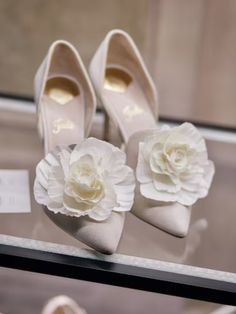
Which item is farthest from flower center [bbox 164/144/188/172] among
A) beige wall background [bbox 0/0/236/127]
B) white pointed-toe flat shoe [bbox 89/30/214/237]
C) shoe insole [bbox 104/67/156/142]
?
beige wall background [bbox 0/0/236/127]

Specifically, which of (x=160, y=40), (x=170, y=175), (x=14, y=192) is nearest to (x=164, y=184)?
(x=170, y=175)

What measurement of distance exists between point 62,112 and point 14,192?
0.11 metres

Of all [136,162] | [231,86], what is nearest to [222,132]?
[231,86]

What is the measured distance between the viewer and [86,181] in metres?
0.51

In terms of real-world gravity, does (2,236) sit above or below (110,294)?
above

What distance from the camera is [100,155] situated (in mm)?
534

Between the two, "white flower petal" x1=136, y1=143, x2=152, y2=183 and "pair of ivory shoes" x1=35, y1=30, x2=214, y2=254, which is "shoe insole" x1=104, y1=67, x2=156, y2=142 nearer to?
"pair of ivory shoes" x1=35, y1=30, x2=214, y2=254

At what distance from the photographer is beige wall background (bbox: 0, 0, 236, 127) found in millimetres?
823

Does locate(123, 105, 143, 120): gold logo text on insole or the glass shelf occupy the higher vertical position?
locate(123, 105, 143, 120): gold logo text on insole

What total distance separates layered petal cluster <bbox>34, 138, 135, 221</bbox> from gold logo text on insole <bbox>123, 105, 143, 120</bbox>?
0.54ft

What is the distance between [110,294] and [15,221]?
20 cm

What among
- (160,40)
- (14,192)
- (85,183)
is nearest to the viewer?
(85,183)

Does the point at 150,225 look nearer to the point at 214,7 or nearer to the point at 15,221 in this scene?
the point at 15,221

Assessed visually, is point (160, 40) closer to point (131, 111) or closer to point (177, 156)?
point (131, 111)
